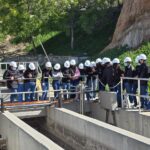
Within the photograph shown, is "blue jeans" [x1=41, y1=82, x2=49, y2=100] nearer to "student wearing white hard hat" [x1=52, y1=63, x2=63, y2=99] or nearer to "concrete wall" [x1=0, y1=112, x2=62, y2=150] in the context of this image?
"student wearing white hard hat" [x1=52, y1=63, x2=63, y2=99]

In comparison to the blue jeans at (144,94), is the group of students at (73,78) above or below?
above

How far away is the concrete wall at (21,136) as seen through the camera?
999cm

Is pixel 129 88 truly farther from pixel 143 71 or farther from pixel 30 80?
pixel 30 80

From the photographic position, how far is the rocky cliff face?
28062mm

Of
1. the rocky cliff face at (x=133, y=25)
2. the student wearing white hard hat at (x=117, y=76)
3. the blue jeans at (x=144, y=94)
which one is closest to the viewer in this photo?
the blue jeans at (x=144, y=94)

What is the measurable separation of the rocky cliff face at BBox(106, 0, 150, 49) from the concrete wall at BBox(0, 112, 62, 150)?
1544cm

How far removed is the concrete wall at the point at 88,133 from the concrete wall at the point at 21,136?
1762 mm

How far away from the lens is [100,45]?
37750 millimetres

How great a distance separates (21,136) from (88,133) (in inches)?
85.2

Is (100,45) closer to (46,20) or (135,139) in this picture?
(46,20)

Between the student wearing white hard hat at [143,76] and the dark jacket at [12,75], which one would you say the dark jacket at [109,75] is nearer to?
the student wearing white hard hat at [143,76]

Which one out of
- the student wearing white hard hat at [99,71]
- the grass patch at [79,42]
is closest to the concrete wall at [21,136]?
the student wearing white hard hat at [99,71]

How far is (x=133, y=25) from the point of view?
29.2 metres

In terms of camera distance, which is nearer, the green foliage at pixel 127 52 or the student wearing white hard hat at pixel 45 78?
the student wearing white hard hat at pixel 45 78
